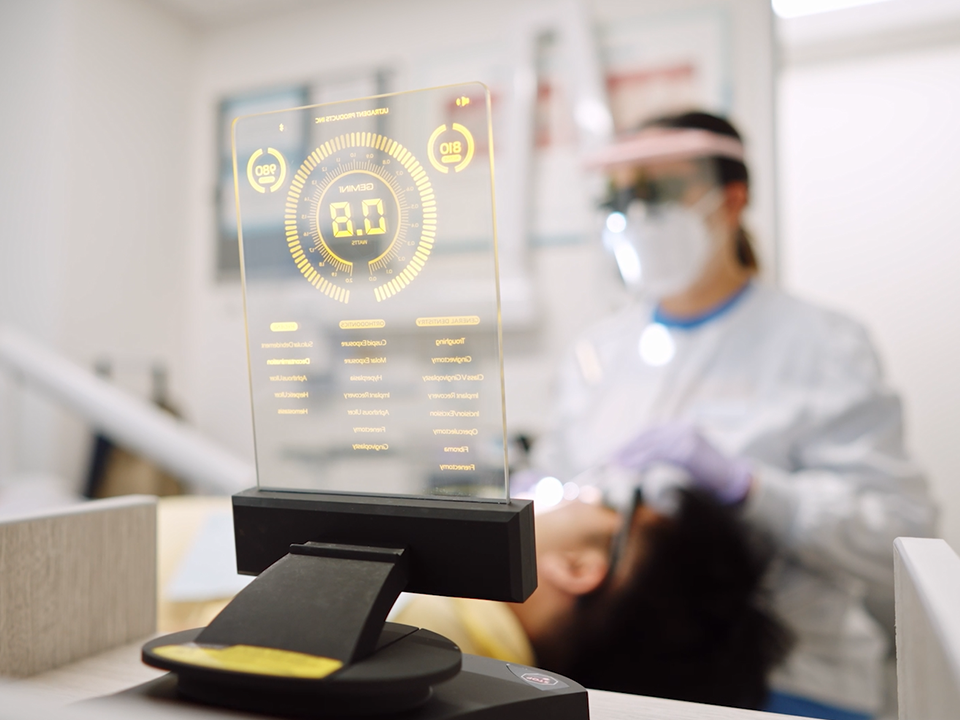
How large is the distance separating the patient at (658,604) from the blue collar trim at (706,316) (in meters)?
0.41

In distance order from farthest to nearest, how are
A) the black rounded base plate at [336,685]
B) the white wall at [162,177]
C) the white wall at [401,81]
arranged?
1. the white wall at [162,177]
2. the white wall at [401,81]
3. the black rounded base plate at [336,685]

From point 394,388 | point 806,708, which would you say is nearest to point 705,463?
point 806,708

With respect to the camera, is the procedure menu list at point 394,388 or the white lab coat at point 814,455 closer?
the procedure menu list at point 394,388

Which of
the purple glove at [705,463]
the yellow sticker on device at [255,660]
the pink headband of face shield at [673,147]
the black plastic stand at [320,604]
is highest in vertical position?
the pink headband of face shield at [673,147]

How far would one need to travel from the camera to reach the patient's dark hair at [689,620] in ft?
4.00

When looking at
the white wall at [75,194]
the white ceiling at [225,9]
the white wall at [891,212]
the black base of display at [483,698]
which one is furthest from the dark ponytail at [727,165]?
the white wall at [75,194]

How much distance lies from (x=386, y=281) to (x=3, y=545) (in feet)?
1.01

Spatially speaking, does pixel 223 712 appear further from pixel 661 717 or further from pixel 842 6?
pixel 842 6

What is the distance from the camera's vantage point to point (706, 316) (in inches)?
58.2

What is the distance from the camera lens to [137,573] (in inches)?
20.5

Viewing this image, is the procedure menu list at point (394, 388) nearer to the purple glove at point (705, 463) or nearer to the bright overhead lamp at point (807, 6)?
the purple glove at point (705, 463)

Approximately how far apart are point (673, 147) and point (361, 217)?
128 centimetres

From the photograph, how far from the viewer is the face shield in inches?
57.7

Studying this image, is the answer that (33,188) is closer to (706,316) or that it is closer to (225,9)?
(225,9)
